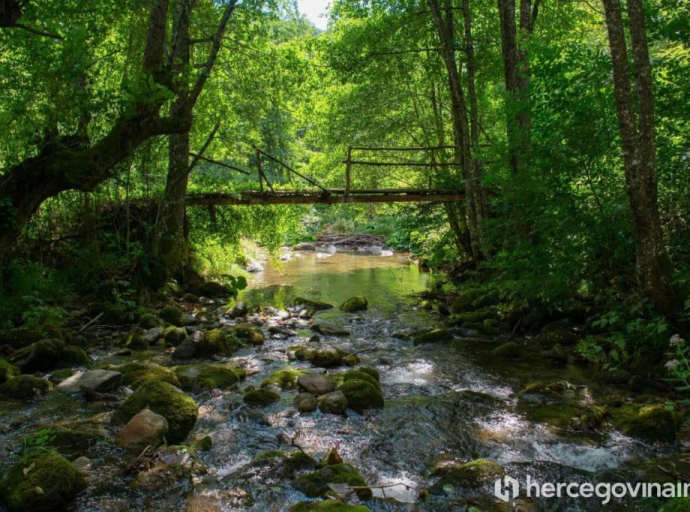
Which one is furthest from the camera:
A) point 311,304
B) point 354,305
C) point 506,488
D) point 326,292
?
point 326,292

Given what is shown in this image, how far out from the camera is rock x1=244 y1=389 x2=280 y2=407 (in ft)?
17.1

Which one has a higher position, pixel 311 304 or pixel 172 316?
pixel 172 316

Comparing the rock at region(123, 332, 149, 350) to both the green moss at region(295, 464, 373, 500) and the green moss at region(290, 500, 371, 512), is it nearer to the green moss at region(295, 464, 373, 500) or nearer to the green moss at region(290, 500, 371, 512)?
the green moss at region(295, 464, 373, 500)

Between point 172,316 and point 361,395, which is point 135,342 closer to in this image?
point 172,316

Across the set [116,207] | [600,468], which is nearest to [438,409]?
[600,468]

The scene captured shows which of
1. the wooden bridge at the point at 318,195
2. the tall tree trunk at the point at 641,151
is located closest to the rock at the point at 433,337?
the tall tree trunk at the point at 641,151

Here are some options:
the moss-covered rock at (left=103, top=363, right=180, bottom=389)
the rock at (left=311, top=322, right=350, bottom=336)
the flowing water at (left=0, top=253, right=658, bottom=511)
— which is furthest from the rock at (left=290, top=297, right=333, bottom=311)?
the moss-covered rock at (left=103, top=363, right=180, bottom=389)

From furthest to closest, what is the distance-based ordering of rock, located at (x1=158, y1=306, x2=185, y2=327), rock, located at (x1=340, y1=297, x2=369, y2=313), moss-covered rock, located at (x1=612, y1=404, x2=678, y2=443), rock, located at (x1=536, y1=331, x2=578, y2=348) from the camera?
rock, located at (x1=340, y1=297, x2=369, y2=313) < rock, located at (x1=158, y1=306, x2=185, y2=327) < rock, located at (x1=536, y1=331, x2=578, y2=348) < moss-covered rock, located at (x1=612, y1=404, x2=678, y2=443)

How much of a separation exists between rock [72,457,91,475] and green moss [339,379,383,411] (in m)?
2.48

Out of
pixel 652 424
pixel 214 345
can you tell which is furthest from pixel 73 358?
Result: pixel 652 424

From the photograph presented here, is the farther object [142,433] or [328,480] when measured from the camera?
[142,433]

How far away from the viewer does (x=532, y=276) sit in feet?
24.8

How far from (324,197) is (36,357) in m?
7.67

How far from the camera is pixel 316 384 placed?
18.1ft
